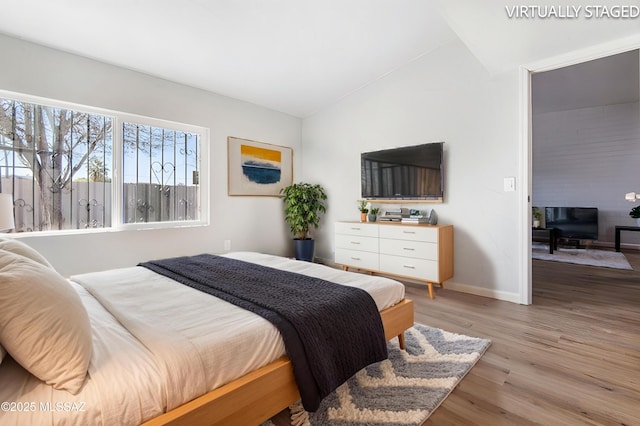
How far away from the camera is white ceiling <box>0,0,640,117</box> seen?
8.23 feet

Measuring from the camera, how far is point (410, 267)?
3434 mm

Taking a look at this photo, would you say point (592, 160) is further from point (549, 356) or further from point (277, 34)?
point (277, 34)

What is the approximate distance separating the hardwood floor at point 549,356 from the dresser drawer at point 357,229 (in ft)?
2.59

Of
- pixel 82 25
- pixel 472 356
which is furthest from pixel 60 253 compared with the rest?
pixel 472 356

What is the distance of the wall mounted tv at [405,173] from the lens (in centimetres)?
357

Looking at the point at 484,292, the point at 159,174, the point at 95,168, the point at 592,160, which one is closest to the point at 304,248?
the point at 159,174

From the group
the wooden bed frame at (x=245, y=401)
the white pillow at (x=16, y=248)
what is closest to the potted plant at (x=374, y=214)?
the wooden bed frame at (x=245, y=401)

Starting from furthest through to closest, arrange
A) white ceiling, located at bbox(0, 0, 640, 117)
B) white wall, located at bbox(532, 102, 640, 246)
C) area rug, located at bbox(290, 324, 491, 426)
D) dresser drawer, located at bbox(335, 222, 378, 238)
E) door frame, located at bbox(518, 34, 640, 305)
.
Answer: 1. white wall, located at bbox(532, 102, 640, 246)
2. dresser drawer, located at bbox(335, 222, 378, 238)
3. door frame, located at bbox(518, 34, 640, 305)
4. white ceiling, located at bbox(0, 0, 640, 117)
5. area rug, located at bbox(290, 324, 491, 426)

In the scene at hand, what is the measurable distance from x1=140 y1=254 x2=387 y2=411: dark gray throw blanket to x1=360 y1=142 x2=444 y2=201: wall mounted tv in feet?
7.31

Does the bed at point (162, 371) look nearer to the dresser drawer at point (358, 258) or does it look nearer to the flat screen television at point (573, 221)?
the dresser drawer at point (358, 258)

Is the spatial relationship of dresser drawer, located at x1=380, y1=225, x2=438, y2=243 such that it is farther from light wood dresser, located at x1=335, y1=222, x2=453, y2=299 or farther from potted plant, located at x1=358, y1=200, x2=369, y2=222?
potted plant, located at x1=358, y1=200, x2=369, y2=222

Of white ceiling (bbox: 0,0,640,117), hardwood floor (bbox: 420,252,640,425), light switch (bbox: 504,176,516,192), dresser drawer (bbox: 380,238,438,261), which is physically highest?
white ceiling (bbox: 0,0,640,117)

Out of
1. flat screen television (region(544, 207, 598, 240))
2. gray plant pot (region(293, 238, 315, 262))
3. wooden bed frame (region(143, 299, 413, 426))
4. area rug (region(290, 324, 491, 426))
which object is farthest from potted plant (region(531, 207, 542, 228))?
wooden bed frame (region(143, 299, 413, 426))

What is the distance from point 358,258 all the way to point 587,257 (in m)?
3.98
